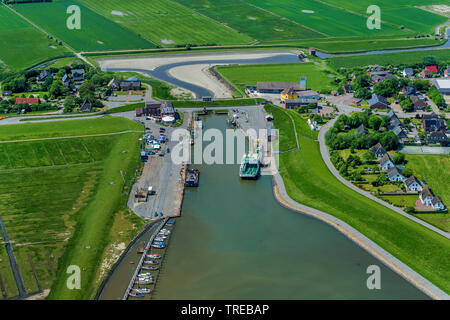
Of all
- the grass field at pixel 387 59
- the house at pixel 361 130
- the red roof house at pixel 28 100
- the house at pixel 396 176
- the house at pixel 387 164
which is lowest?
the house at pixel 396 176

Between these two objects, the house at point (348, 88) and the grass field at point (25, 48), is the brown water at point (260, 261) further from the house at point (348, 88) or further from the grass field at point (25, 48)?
the grass field at point (25, 48)

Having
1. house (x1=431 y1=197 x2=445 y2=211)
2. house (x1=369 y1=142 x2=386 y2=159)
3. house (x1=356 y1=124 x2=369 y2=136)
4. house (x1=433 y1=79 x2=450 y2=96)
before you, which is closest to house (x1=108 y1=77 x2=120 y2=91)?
house (x1=356 y1=124 x2=369 y2=136)

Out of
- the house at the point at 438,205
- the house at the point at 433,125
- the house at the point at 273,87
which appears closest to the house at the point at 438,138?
the house at the point at 433,125

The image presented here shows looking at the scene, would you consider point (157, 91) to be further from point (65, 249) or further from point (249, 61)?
point (65, 249)

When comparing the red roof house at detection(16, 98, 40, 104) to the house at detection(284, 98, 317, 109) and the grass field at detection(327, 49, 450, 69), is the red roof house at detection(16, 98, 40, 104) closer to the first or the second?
the house at detection(284, 98, 317, 109)

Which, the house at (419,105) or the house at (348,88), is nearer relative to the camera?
the house at (419,105)
